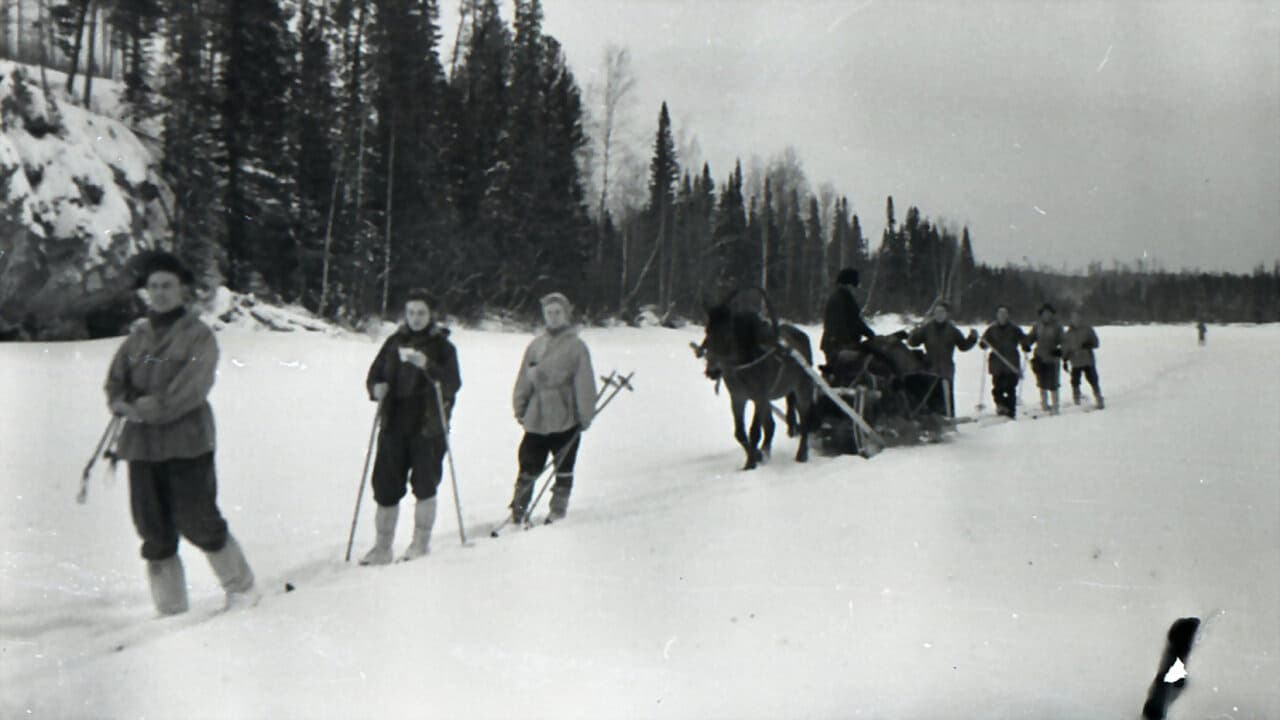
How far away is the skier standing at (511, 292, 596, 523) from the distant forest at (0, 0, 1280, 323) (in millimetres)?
371

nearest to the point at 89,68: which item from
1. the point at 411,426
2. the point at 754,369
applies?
the point at 411,426

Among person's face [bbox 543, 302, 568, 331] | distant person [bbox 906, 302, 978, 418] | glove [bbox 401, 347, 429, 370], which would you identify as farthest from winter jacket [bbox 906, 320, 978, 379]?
glove [bbox 401, 347, 429, 370]

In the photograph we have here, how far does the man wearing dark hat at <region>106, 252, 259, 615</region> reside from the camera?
10.3ft

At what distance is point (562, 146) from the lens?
15.6 feet

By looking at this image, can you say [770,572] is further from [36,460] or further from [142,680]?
[36,460]

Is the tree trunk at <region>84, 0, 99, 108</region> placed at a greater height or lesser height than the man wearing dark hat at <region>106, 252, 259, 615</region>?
greater

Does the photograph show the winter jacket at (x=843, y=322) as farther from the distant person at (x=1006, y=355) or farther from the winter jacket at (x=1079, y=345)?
the winter jacket at (x=1079, y=345)

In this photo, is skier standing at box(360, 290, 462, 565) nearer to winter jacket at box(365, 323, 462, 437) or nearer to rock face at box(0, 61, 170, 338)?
winter jacket at box(365, 323, 462, 437)

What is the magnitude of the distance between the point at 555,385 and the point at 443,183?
6.28 ft

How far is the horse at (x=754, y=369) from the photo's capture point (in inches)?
268

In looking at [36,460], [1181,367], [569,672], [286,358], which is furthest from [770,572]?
[1181,367]

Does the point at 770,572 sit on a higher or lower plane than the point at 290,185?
lower

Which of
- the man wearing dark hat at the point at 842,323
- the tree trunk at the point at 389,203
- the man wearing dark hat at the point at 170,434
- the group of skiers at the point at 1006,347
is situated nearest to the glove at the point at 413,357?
the tree trunk at the point at 389,203

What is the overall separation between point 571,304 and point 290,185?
2.36 metres
